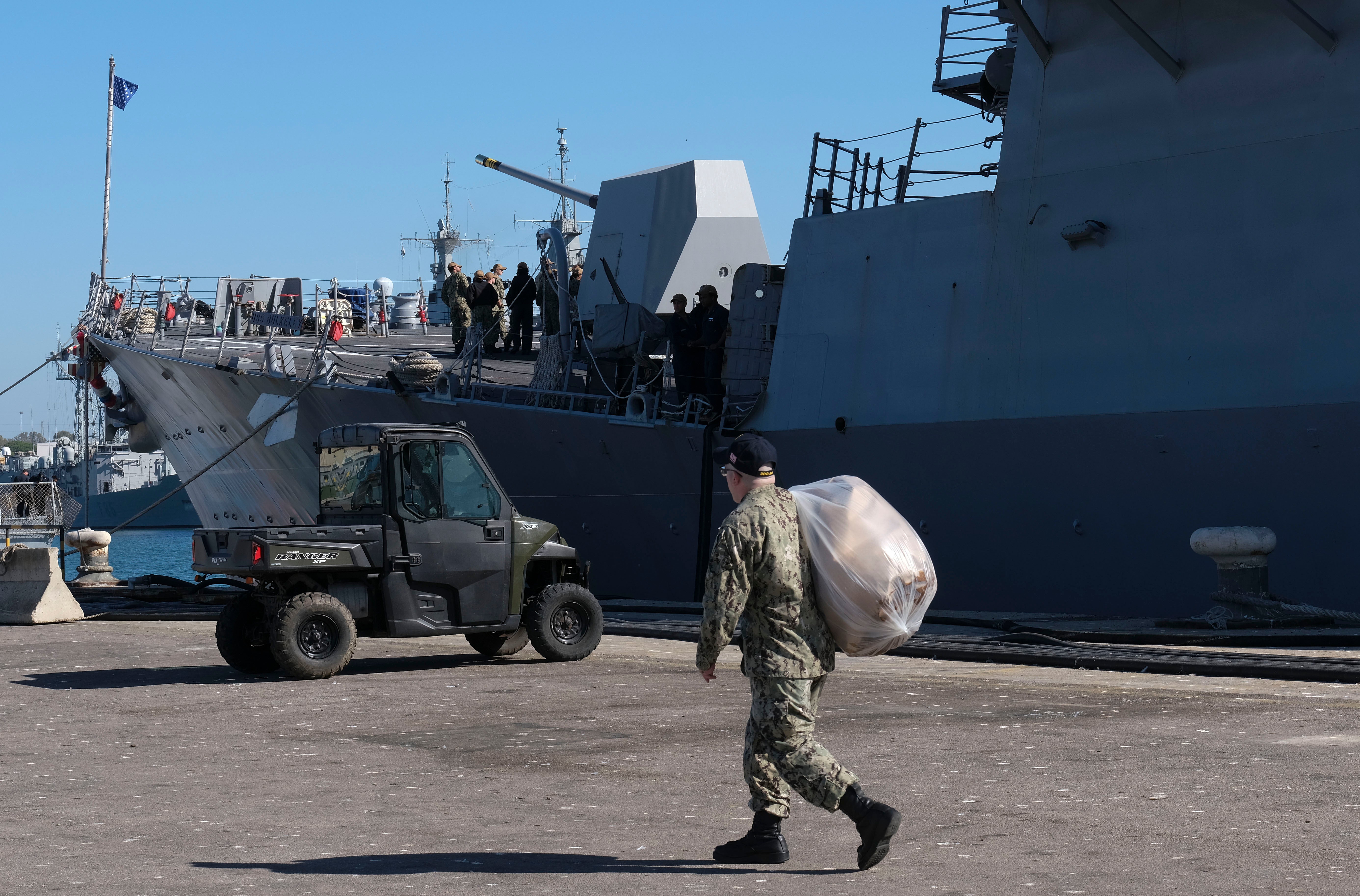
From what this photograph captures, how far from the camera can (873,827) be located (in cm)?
449

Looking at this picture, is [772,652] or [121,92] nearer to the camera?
[772,652]

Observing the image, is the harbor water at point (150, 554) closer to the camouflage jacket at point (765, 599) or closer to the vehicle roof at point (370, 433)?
the vehicle roof at point (370, 433)

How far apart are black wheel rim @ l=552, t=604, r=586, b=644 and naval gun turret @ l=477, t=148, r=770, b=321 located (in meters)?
10.0

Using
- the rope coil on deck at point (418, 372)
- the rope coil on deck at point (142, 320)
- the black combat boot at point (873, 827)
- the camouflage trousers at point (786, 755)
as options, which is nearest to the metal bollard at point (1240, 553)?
the camouflage trousers at point (786, 755)

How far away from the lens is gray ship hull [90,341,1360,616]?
12.1 m

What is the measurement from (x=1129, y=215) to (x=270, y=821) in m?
10.1

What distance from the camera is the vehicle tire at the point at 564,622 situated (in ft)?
35.1

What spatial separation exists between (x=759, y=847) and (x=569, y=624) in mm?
6322

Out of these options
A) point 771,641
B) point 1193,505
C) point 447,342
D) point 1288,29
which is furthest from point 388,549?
point 447,342

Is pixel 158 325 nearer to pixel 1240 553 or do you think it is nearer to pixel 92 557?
pixel 92 557

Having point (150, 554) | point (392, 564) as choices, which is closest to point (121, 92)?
point (392, 564)

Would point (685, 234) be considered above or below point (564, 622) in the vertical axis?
above

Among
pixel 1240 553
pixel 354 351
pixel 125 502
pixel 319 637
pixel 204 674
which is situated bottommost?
pixel 125 502

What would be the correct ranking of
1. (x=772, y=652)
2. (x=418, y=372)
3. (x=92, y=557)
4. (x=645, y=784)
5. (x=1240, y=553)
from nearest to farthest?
(x=772, y=652), (x=645, y=784), (x=1240, y=553), (x=418, y=372), (x=92, y=557)
